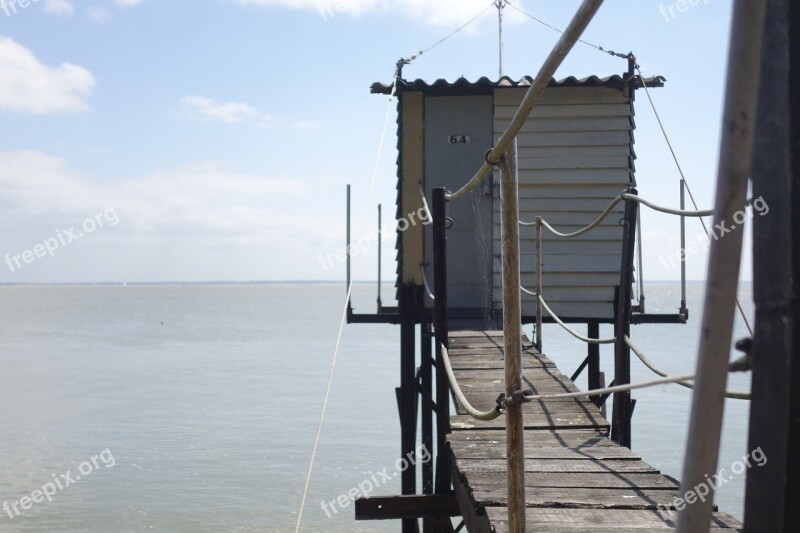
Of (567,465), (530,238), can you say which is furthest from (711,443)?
(530,238)

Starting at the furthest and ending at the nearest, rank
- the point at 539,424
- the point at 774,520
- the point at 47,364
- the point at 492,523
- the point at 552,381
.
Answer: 1. the point at 47,364
2. the point at 552,381
3. the point at 539,424
4. the point at 492,523
5. the point at 774,520

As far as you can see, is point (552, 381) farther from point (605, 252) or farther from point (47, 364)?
point (47, 364)

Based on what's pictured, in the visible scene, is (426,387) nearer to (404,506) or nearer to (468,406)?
(404,506)

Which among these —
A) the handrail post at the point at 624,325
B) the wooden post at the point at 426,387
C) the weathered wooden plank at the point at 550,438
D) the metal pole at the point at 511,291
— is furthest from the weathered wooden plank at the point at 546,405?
the wooden post at the point at 426,387

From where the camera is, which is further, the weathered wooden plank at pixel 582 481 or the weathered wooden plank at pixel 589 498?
the weathered wooden plank at pixel 582 481

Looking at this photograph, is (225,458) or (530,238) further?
(225,458)

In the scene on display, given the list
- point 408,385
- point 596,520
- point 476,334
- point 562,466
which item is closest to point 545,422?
point 562,466

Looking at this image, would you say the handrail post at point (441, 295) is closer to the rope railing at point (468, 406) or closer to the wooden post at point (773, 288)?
the rope railing at point (468, 406)

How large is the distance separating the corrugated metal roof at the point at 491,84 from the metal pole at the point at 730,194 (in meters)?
9.25

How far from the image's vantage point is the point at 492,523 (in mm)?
3521

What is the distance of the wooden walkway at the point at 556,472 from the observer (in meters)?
3.54

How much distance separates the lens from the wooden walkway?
3.54 metres

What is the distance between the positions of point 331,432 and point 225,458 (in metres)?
3.51

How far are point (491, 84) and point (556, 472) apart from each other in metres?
6.80
